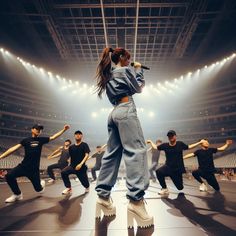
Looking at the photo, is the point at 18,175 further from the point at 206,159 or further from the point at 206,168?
the point at 206,159

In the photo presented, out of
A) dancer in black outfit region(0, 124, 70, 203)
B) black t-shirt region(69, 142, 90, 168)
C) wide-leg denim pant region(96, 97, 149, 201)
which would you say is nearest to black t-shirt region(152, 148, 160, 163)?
black t-shirt region(69, 142, 90, 168)

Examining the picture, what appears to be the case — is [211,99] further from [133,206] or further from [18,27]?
[133,206]

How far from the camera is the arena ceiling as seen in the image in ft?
63.4

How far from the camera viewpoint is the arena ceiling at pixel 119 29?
1931cm

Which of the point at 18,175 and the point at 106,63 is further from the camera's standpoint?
the point at 18,175

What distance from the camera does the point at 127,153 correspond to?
271 centimetres

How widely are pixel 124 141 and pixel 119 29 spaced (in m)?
21.7

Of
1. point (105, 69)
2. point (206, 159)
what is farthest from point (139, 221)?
point (206, 159)

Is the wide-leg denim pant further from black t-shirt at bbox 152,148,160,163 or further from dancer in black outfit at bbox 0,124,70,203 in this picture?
black t-shirt at bbox 152,148,160,163

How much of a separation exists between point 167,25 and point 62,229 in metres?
22.5

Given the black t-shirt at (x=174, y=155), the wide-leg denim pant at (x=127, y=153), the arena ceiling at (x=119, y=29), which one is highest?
the arena ceiling at (x=119, y=29)

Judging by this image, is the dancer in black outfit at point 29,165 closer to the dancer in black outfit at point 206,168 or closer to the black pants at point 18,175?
the black pants at point 18,175

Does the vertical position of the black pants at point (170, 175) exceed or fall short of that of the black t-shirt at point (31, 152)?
it falls short

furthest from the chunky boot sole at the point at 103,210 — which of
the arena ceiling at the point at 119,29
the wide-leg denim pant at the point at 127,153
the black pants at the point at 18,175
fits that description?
the arena ceiling at the point at 119,29
